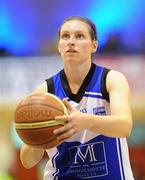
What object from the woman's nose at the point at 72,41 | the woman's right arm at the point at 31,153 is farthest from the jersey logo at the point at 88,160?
the woman's nose at the point at 72,41

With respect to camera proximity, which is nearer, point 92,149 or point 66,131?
point 66,131

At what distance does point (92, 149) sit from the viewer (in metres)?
2.23

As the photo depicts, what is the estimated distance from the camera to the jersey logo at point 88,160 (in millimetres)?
2232

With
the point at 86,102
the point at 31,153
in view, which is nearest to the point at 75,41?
the point at 86,102

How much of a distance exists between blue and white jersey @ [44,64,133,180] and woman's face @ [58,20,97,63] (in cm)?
12

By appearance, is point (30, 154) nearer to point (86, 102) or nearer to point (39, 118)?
point (86, 102)

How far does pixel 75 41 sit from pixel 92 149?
0.49 metres

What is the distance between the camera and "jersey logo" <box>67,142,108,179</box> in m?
2.23

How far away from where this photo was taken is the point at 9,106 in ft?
16.1

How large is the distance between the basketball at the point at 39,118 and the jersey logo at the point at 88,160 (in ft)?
1.00

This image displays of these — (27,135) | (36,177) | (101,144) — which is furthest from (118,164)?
(36,177)

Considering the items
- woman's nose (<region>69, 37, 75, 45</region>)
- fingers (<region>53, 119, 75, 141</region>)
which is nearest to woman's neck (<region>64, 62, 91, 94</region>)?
woman's nose (<region>69, 37, 75, 45</region>)

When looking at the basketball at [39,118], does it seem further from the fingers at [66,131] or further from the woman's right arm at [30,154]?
the woman's right arm at [30,154]

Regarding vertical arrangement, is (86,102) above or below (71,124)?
above
